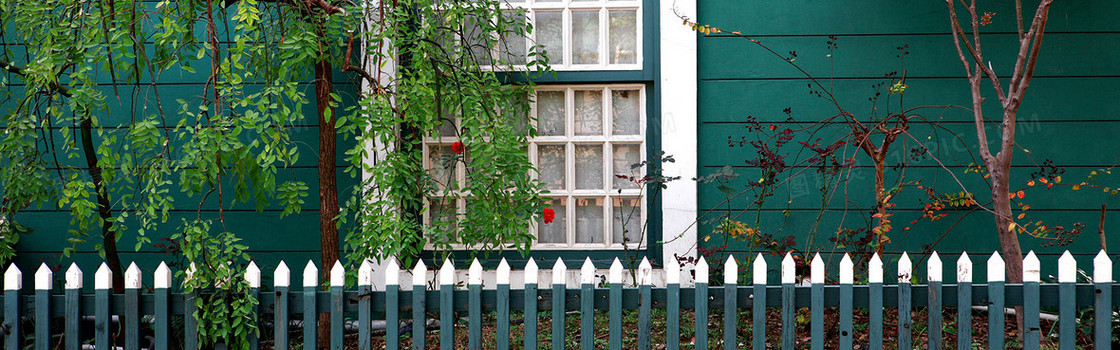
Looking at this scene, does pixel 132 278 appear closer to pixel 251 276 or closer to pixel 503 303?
pixel 251 276

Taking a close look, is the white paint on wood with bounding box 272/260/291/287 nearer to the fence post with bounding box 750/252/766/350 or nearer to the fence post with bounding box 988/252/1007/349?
the fence post with bounding box 750/252/766/350

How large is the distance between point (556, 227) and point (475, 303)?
1705mm

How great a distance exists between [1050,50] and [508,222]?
10.2ft

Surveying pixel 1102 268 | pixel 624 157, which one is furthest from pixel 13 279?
pixel 1102 268

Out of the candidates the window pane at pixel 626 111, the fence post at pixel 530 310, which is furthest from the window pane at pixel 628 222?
the fence post at pixel 530 310

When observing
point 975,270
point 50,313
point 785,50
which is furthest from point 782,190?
point 50,313

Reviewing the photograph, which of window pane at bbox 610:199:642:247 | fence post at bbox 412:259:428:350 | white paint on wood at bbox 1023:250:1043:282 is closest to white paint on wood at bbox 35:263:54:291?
fence post at bbox 412:259:428:350

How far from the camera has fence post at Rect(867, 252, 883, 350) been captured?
265cm

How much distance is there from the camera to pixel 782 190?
425cm

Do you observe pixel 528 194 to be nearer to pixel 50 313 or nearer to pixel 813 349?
pixel 813 349

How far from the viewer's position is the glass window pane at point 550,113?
4.32 meters

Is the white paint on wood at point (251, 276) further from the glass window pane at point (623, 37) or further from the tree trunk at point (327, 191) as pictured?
the glass window pane at point (623, 37)

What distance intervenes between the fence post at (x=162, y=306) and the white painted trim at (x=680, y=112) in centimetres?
249

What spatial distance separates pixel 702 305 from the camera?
2668 mm
